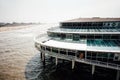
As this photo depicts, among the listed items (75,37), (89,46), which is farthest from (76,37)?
(89,46)

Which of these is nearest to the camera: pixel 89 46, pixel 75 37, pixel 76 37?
pixel 89 46

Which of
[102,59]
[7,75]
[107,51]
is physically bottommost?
[7,75]

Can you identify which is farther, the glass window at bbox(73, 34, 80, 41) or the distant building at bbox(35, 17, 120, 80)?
the glass window at bbox(73, 34, 80, 41)

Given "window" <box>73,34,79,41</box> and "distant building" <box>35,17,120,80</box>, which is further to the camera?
"window" <box>73,34,79,41</box>

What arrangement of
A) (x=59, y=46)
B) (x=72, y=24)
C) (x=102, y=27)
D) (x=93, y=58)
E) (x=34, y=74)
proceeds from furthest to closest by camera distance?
(x=72, y=24)
(x=102, y=27)
(x=34, y=74)
(x=59, y=46)
(x=93, y=58)

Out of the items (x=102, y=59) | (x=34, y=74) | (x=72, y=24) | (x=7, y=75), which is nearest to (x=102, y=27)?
(x=72, y=24)

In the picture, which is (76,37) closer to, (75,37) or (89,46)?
(75,37)

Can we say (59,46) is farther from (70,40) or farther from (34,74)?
(34,74)

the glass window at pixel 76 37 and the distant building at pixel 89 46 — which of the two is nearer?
the distant building at pixel 89 46
